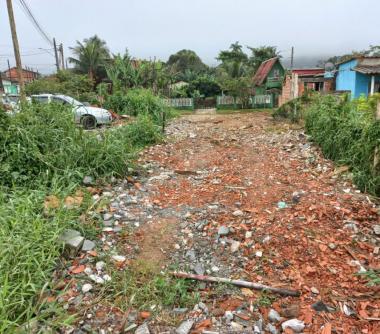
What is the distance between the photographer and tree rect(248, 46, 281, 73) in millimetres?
28141

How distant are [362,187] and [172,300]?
3055 mm

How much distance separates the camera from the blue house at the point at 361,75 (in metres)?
13.9

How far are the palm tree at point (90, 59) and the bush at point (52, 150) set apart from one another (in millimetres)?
20008

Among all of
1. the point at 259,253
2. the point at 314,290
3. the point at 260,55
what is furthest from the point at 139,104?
the point at 260,55

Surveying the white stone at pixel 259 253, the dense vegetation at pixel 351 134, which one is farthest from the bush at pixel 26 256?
the dense vegetation at pixel 351 134

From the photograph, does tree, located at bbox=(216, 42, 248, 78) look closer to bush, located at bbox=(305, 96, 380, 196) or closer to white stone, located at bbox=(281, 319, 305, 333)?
bush, located at bbox=(305, 96, 380, 196)

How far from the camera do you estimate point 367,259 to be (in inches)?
107

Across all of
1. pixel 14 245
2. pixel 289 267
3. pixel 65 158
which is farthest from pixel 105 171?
pixel 289 267

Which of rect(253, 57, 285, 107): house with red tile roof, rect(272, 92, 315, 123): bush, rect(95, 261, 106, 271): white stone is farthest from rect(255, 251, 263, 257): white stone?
rect(253, 57, 285, 107): house with red tile roof

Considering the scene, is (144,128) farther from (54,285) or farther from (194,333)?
(194,333)

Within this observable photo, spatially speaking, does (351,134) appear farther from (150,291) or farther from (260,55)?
(260,55)

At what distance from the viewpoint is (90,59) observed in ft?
76.8

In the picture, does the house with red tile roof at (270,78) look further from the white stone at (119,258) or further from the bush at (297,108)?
the white stone at (119,258)

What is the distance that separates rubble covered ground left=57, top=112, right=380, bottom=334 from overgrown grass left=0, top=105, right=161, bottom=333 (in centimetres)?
23
